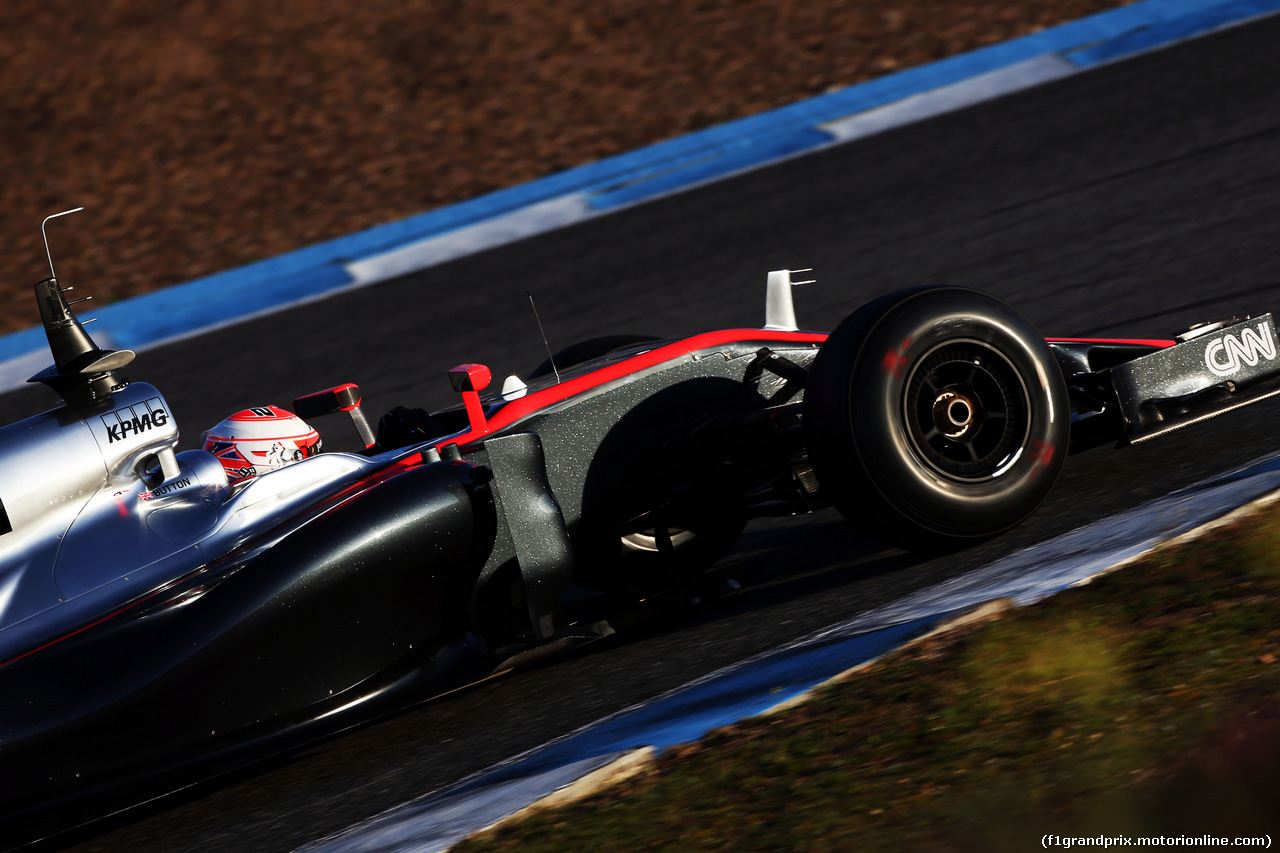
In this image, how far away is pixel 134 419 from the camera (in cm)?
426

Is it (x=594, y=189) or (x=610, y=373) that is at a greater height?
(x=594, y=189)

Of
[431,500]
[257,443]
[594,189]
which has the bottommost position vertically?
[431,500]

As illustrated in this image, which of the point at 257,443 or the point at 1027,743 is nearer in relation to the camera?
the point at 1027,743

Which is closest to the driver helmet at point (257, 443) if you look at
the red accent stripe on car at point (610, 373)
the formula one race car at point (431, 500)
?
the formula one race car at point (431, 500)

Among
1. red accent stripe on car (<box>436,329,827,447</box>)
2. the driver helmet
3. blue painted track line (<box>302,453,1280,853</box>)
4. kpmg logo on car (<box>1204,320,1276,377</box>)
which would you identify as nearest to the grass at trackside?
blue painted track line (<box>302,453,1280,853</box>)

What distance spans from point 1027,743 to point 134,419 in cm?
283

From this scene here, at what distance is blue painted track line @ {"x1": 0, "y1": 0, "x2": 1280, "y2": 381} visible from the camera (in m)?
9.53

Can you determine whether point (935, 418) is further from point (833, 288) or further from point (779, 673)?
point (833, 288)

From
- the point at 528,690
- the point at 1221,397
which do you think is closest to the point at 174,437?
the point at 528,690

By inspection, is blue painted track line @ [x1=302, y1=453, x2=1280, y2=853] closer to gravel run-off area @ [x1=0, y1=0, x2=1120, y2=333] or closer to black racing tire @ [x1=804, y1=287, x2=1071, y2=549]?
black racing tire @ [x1=804, y1=287, x2=1071, y2=549]

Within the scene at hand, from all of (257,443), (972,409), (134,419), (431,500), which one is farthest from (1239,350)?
(134,419)

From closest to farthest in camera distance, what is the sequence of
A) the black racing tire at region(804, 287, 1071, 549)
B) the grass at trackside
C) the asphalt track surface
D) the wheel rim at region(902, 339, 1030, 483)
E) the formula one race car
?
the grass at trackside → the formula one race car → the black racing tire at region(804, 287, 1071, 549) → the wheel rim at region(902, 339, 1030, 483) → the asphalt track surface

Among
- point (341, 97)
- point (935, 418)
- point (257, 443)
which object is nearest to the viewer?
point (935, 418)

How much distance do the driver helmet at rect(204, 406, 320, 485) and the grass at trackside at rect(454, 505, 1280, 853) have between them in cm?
169
